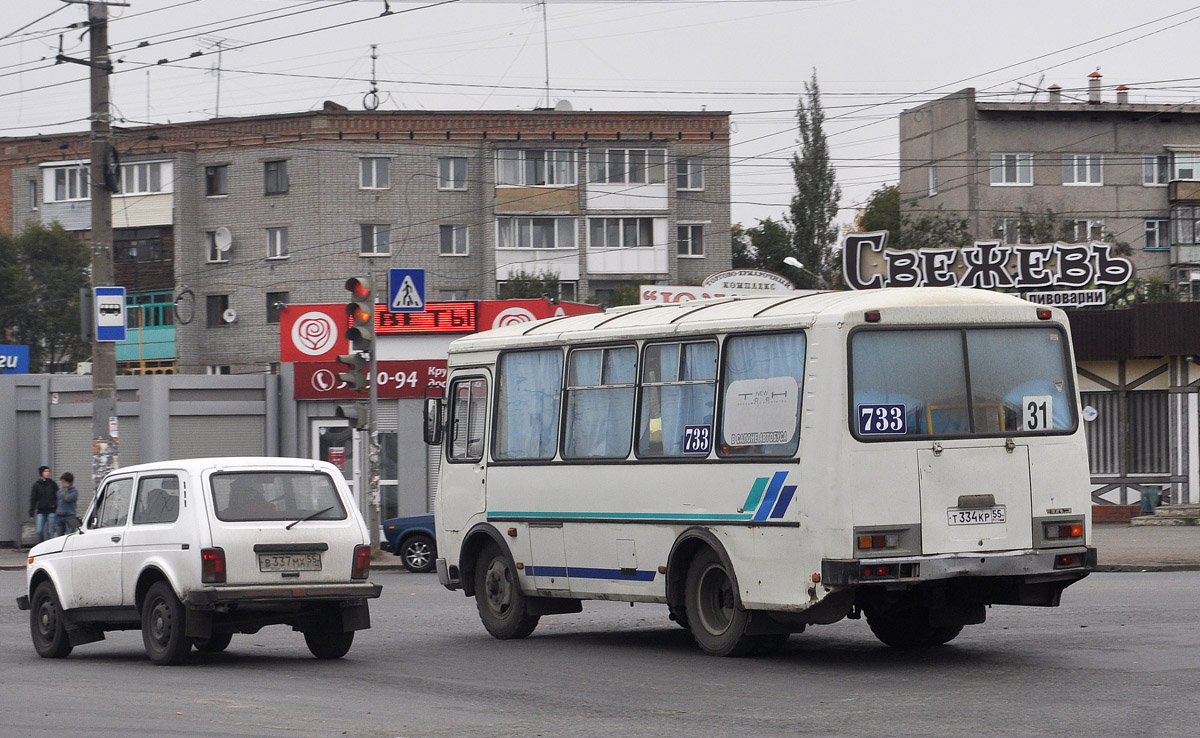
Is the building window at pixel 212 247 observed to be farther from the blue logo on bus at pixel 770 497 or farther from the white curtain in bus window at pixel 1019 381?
the white curtain in bus window at pixel 1019 381

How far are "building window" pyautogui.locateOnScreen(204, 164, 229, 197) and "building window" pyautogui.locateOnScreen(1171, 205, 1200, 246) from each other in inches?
1551

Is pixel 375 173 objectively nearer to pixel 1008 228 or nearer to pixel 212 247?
pixel 212 247

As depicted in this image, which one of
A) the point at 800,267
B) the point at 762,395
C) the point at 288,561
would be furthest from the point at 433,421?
the point at 800,267

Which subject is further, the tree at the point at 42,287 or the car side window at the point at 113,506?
the tree at the point at 42,287

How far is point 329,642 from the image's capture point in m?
13.9

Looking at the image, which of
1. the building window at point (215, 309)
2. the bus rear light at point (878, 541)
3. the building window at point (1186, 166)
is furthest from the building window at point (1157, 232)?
the bus rear light at point (878, 541)

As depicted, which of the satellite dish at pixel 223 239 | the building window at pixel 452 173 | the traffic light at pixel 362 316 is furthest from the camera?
the building window at pixel 452 173

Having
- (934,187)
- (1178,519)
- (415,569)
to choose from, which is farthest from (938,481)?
(934,187)

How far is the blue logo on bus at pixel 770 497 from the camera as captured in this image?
40.1 feet

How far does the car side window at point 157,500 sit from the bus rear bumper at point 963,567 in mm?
5332

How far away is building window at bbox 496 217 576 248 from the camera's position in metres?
63.6

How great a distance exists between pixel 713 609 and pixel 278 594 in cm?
347

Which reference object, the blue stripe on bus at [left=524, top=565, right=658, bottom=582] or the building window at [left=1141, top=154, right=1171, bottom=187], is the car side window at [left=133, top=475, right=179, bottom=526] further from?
the building window at [left=1141, top=154, right=1171, bottom=187]

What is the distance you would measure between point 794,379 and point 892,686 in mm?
2489
